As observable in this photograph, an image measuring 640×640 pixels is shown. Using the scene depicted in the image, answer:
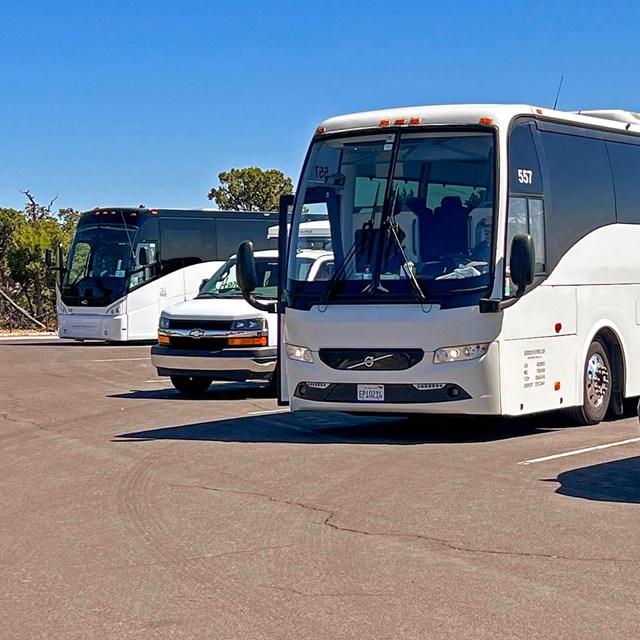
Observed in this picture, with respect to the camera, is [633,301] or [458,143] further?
[633,301]

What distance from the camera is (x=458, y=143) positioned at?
12297mm

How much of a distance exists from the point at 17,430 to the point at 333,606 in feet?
27.6

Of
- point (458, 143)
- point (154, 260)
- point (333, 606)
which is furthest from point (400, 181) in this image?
point (154, 260)

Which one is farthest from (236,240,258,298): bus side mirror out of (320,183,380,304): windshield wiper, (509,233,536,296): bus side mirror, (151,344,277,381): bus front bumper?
(151,344,277,381): bus front bumper

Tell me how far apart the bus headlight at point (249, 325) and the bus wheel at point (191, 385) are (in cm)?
131

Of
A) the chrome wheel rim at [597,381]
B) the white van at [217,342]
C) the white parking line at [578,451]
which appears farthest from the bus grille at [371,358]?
the white van at [217,342]

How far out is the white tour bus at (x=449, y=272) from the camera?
11.8 meters

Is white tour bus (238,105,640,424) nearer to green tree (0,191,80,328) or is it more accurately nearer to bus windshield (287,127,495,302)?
bus windshield (287,127,495,302)

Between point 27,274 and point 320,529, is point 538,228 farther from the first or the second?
point 27,274

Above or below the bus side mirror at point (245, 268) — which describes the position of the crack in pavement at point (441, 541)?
below

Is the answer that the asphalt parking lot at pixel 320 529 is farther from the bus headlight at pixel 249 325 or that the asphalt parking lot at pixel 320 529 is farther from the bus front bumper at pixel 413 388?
the bus headlight at pixel 249 325

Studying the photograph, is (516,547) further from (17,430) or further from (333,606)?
(17,430)

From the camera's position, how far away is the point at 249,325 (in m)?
16.7

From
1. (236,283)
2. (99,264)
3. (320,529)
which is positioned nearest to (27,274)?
(99,264)
